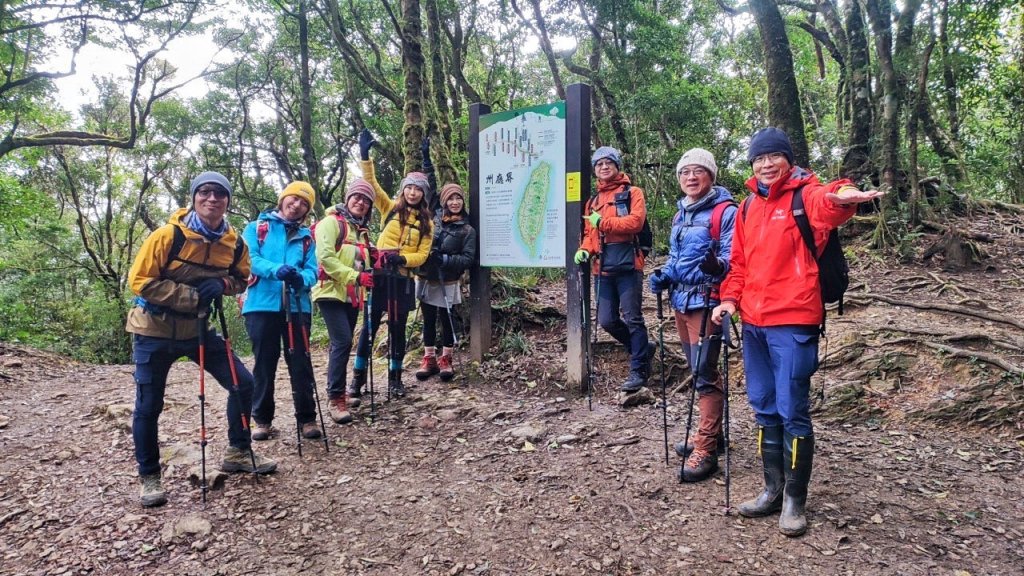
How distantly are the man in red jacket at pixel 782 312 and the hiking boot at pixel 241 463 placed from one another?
11.4 ft

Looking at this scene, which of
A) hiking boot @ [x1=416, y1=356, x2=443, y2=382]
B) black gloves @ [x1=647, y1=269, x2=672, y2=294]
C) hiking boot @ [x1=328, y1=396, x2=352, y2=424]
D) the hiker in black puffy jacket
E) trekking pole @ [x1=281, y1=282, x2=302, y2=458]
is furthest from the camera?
hiking boot @ [x1=416, y1=356, x2=443, y2=382]

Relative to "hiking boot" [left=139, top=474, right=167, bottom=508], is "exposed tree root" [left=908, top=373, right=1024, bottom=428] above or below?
above

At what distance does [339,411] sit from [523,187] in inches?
124

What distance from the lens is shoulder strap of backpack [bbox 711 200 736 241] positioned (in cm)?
388

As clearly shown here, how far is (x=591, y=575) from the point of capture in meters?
2.90

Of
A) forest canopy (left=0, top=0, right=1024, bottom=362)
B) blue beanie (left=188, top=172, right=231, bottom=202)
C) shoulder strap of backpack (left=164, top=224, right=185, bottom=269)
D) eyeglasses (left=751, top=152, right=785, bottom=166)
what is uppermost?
forest canopy (left=0, top=0, right=1024, bottom=362)

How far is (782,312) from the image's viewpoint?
10.0 feet

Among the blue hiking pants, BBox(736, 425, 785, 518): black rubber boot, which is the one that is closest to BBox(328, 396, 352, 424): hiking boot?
BBox(736, 425, 785, 518): black rubber boot

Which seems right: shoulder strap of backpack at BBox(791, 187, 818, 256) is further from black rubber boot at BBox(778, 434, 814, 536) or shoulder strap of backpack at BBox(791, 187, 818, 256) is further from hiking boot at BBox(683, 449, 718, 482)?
hiking boot at BBox(683, 449, 718, 482)

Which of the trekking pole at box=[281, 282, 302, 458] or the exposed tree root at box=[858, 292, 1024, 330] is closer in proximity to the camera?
the trekking pole at box=[281, 282, 302, 458]

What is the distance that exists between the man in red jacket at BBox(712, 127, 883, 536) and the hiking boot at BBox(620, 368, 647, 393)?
2.06m

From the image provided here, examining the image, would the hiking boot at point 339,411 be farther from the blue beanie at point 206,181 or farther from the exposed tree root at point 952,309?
the exposed tree root at point 952,309

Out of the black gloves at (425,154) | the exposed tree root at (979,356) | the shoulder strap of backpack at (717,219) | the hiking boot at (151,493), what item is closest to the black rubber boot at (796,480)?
the shoulder strap of backpack at (717,219)

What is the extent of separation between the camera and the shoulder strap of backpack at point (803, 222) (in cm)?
297
